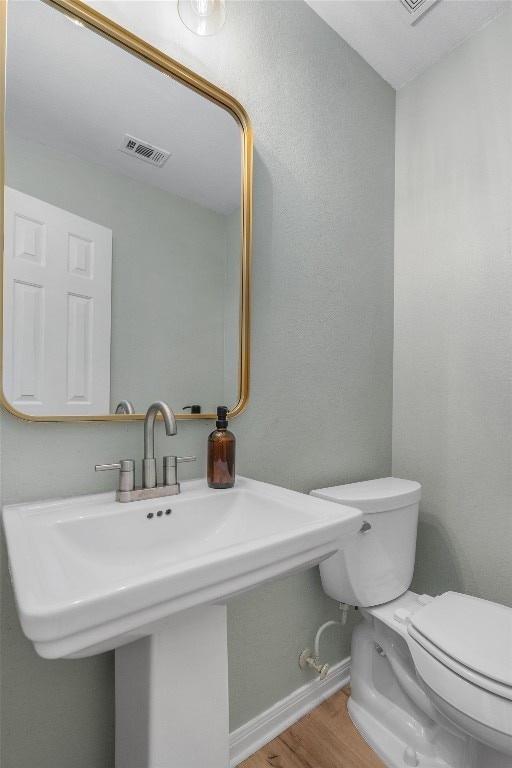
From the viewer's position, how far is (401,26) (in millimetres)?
1467

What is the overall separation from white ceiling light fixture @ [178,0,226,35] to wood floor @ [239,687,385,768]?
6.67 feet

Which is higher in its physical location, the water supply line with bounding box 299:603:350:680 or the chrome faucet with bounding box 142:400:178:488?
the chrome faucet with bounding box 142:400:178:488

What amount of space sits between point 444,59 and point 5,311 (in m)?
1.86

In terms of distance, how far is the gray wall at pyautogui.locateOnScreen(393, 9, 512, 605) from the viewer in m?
1.40

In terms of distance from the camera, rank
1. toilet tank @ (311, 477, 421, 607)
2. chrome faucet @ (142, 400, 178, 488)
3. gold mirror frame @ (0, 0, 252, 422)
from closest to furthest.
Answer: gold mirror frame @ (0, 0, 252, 422), chrome faucet @ (142, 400, 178, 488), toilet tank @ (311, 477, 421, 607)

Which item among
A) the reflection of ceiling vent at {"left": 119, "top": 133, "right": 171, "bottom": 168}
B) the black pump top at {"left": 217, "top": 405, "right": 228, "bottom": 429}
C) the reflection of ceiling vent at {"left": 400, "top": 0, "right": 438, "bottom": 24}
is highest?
the reflection of ceiling vent at {"left": 400, "top": 0, "right": 438, "bottom": 24}

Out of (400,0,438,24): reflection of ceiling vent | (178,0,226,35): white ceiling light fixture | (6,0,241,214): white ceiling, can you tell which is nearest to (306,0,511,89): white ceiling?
(400,0,438,24): reflection of ceiling vent

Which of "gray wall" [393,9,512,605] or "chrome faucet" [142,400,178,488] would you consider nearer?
"chrome faucet" [142,400,178,488]

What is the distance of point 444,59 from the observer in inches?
62.2

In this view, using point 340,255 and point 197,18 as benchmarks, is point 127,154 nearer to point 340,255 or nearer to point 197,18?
point 197,18

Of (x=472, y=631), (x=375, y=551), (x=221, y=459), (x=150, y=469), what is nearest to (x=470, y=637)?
(x=472, y=631)

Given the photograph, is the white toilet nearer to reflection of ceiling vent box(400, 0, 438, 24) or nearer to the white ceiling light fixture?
the white ceiling light fixture

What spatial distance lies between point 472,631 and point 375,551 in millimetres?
311

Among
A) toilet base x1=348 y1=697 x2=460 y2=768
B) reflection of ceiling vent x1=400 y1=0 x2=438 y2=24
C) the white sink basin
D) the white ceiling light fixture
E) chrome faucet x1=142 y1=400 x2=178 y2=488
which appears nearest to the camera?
the white sink basin
